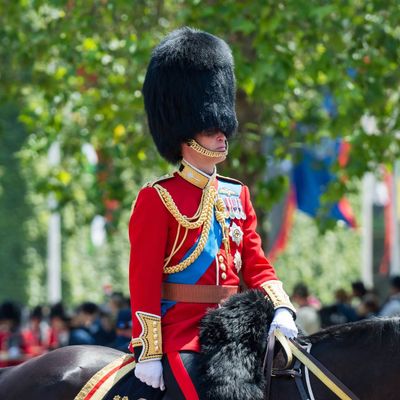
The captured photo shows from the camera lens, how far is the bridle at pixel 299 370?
15.8 feet

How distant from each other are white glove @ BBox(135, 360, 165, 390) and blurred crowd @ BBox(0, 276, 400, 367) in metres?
4.70

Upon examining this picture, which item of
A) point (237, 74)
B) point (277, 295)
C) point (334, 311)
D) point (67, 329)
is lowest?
point (67, 329)

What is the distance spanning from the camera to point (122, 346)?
9.77 m

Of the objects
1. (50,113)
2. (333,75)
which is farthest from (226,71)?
(50,113)

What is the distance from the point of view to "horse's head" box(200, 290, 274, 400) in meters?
4.79

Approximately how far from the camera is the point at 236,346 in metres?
4.92

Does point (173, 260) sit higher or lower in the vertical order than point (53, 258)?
higher

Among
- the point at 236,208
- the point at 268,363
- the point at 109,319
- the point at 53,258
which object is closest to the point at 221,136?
the point at 236,208

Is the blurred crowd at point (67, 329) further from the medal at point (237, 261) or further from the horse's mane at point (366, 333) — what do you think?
the horse's mane at point (366, 333)

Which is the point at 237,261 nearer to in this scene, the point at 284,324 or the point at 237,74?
the point at 284,324

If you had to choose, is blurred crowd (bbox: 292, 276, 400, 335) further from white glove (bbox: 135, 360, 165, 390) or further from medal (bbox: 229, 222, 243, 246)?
white glove (bbox: 135, 360, 165, 390)

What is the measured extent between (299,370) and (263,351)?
183mm

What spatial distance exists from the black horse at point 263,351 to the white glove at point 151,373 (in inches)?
7.6

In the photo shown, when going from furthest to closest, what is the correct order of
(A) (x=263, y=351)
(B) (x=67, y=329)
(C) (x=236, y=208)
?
1. (B) (x=67, y=329)
2. (C) (x=236, y=208)
3. (A) (x=263, y=351)
